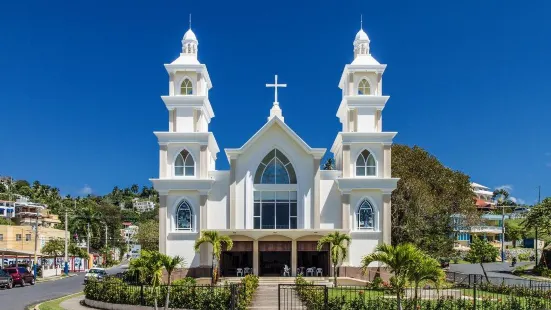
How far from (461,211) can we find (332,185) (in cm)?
1813

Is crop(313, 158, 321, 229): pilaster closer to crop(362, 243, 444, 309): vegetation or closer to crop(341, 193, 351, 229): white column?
crop(341, 193, 351, 229): white column

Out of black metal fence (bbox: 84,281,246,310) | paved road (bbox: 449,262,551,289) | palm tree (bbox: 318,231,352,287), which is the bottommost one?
paved road (bbox: 449,262,551,289)

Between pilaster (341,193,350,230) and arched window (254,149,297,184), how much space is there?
3.28 metres

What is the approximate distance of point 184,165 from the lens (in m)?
40.8

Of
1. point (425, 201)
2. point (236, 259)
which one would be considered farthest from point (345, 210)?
point (425, 201)

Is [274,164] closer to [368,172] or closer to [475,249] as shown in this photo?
[368,172]

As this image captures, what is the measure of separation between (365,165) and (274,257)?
329 inches

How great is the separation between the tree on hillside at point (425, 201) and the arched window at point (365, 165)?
33.4ft

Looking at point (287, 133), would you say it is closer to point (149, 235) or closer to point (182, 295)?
point (182, 295)

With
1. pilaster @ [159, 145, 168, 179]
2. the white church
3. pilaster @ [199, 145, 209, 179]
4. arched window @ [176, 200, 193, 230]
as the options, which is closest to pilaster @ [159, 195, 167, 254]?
the white church

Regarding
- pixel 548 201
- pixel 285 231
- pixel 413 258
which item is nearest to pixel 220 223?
pixel 285 231

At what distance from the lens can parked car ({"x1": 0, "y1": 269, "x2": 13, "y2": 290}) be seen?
40453 millimetres

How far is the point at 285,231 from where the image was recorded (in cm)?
3894

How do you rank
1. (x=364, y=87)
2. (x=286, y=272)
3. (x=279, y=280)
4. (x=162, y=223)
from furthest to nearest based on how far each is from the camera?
(x=364, y=87)
(x=162, y=223)
(x=286, y=272)
(x=279, y=280)
